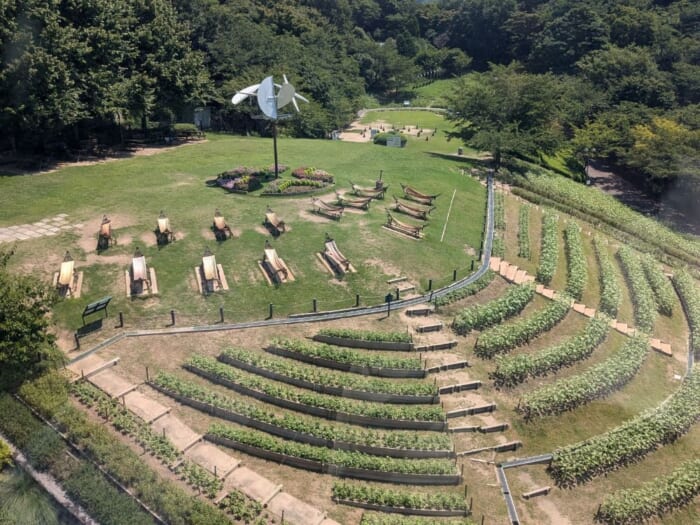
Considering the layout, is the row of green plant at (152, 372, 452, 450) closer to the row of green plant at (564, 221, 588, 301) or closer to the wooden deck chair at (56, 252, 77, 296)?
the wooden deck chair at (56, 252, 77, 296)

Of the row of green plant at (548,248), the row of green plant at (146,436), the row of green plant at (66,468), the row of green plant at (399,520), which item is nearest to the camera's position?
the row of green plant at (66,468)

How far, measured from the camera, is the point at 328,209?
3344 centimetres

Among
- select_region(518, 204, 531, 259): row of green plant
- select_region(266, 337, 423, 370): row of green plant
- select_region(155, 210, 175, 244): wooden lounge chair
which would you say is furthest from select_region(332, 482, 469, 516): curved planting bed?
select_region(518, 204, 531, 259): row of green plant

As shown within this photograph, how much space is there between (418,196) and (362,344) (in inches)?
726

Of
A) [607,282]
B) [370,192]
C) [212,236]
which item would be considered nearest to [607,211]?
[607,282]

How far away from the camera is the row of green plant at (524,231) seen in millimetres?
33547

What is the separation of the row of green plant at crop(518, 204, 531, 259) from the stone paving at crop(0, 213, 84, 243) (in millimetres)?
27567

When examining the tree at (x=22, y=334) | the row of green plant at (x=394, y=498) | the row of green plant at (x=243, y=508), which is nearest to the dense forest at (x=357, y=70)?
the tree at (x=22, y=334)

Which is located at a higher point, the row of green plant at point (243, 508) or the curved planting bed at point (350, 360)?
the curved planting bed at point (350, 360)

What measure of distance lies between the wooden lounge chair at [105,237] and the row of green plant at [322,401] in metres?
10.9

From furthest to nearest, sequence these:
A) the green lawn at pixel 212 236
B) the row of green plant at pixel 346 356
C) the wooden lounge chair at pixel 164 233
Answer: the wooden lounge chair at pixel 164 233
the green lawn at pixel 212 236
the row of green plant at pixel 346 356

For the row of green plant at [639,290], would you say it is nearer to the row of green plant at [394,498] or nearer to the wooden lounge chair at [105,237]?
the row of green plant at [394,498]

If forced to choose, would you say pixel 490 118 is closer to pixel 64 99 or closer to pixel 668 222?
pixel 668 222

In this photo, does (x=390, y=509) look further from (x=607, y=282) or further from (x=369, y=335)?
(x=607, y=282)
